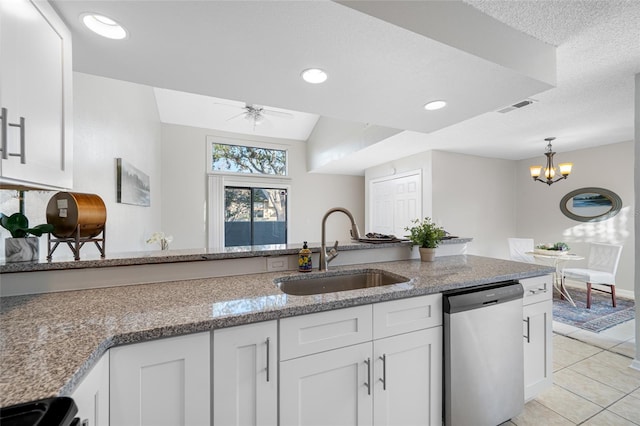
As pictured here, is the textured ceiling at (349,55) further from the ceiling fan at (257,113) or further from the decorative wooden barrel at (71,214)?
the ceiling fan at (257,113)

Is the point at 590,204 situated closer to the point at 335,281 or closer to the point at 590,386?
the point at 590,386

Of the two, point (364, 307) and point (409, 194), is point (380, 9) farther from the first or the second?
point (409, 194)

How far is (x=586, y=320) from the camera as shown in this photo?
313 cm

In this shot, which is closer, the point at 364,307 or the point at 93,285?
the point at 364,307

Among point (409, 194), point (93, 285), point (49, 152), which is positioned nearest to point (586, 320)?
point (409, 194)

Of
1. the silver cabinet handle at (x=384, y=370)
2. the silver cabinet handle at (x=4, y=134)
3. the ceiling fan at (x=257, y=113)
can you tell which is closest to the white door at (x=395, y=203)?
the ceiling fan at (x=257, y=113)

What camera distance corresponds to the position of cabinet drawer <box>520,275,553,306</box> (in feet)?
5.49

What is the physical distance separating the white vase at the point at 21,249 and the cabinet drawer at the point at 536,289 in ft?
8.59

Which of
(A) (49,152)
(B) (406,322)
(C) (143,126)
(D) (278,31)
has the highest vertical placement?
(C) (143,126)

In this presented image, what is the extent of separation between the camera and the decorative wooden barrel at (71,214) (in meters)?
1.26

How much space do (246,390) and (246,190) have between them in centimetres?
499

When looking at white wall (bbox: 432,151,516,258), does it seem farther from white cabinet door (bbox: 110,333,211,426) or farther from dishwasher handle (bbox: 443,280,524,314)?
white cabinet door (bbox: 110,333,211,426)

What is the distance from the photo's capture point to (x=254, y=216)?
576cm

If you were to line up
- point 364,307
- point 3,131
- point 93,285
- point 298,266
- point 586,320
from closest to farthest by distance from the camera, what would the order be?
point 3,131
point 364,307
point 93,285
point 298,266
point 586,320
